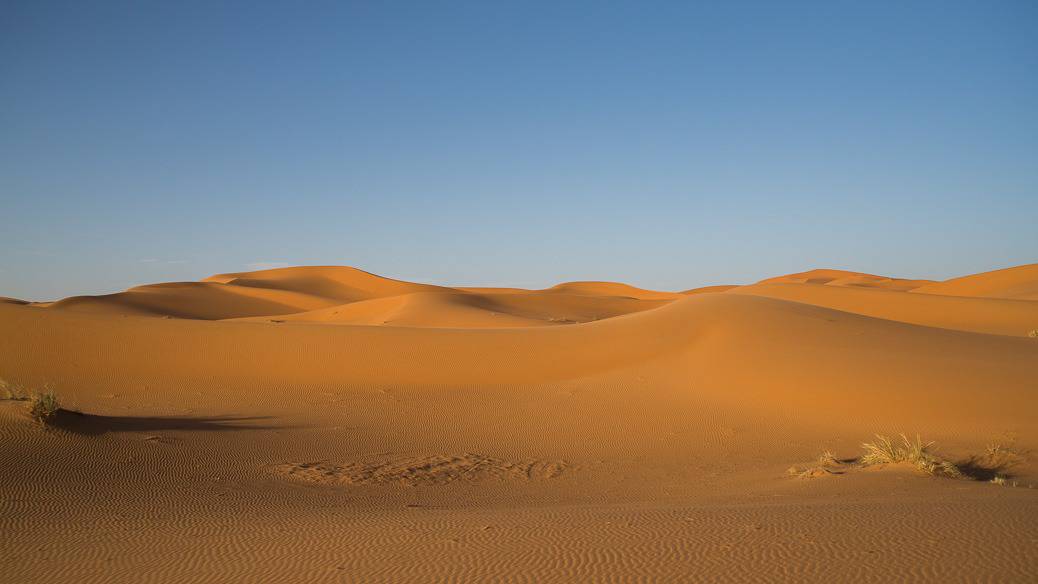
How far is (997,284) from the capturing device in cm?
4744

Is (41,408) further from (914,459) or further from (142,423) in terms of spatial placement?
(914,459)

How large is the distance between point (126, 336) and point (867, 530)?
1662 centimetres

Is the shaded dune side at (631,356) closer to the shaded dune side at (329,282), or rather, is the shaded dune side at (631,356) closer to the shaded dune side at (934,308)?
the shaded dune side at (934,308)

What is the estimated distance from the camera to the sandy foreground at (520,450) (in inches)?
185

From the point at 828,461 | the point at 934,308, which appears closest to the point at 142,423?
the point at 828,461

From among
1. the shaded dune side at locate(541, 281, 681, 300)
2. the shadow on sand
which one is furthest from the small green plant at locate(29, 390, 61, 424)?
the shaded dune side at locate(541, 281, 681, 300)

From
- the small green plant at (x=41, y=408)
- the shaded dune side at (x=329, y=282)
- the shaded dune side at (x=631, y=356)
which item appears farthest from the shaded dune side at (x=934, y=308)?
the shaded dune side at (x=329, y=282)

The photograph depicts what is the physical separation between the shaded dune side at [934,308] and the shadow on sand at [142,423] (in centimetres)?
1797

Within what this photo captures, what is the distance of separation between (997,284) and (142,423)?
178 feet

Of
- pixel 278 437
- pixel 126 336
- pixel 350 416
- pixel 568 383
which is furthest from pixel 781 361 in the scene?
pixel 126 336

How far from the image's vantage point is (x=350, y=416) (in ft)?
39.0

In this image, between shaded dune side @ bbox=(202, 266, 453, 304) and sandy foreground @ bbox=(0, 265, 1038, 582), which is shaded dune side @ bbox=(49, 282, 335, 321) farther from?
sandy foreground @ bbox=(0, 265, 1038, 582)

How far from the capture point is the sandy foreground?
471 centimetres

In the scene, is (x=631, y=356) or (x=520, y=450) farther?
(x=631, y=356)
